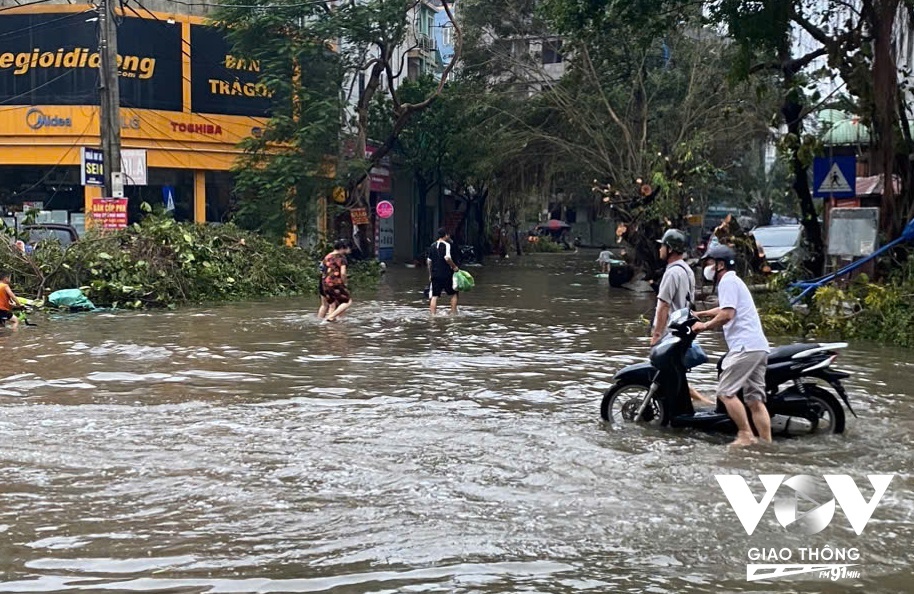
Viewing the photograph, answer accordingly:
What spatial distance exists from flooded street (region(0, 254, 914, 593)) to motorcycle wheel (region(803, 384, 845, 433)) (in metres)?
0.18

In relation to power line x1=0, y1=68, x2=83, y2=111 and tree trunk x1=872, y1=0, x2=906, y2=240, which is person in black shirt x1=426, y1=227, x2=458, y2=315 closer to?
tree trunk x1=872, y1=0, x2=906, y2=240

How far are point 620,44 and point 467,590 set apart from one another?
30031 millimetres

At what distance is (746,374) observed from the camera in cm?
786

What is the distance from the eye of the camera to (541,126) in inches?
1437

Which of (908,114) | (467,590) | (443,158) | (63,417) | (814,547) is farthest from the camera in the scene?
(443,158)

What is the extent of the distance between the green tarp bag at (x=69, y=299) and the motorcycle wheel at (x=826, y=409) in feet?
47.9

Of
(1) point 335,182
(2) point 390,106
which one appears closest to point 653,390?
(1) point 335,182

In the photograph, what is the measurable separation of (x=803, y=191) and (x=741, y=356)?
1172 cm

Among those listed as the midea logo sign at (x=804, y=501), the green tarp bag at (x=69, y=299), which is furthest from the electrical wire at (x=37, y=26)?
the midea logo sign at (x=804, y=501)

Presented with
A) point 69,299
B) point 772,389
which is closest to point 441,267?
point 69,299

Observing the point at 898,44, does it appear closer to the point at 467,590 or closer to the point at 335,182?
the point at 467,590

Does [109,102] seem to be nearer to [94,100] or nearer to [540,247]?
[94,100]

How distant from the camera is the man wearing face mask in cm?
787

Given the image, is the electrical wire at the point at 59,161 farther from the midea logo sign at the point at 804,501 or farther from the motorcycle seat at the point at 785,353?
the midea logo sign at the point at 804,501
